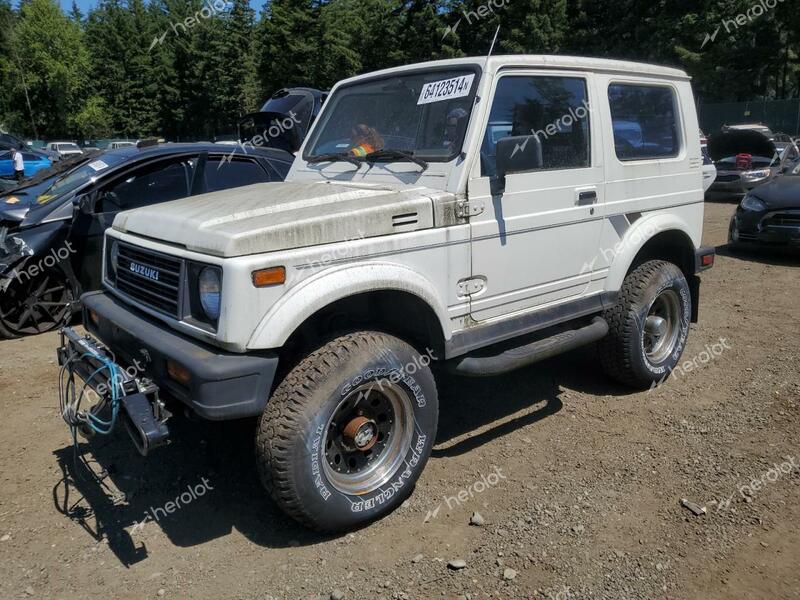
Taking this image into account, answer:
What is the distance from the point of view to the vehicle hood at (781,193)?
8.46m

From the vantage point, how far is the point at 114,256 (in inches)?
146

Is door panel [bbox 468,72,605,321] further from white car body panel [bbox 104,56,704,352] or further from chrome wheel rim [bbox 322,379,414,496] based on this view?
chrome wheel rim [bbox 322,379,414,496]

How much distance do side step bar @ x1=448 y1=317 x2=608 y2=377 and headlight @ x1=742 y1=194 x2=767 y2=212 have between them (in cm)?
588

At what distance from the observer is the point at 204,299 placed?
285cm

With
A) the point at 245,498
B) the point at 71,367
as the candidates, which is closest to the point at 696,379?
the point at 245,498

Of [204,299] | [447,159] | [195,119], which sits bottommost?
[204,299]

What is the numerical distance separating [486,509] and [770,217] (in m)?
7.34

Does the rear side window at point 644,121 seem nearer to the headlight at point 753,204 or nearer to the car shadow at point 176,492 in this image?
the car shadow at point 176,492

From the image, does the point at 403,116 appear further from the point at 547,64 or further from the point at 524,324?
the point at 524,324

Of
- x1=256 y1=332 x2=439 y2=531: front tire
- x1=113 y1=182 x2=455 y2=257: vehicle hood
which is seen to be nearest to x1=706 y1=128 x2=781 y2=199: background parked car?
x1=113 y1=182 x2=455 y2=257: vehicle hood

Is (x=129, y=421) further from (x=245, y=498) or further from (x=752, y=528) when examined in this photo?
(x=752, y=528)

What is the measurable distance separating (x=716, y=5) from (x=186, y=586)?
3568cm

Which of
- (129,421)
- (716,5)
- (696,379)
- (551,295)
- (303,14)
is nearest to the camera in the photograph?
(129,421)

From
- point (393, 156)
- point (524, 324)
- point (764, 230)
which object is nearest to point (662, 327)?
point (524, 324)
